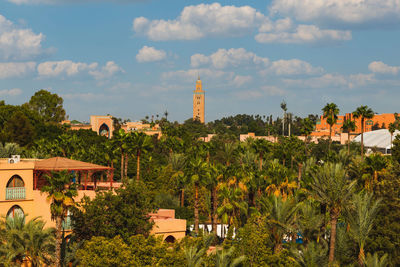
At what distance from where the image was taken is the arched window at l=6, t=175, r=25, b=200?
1251 inches

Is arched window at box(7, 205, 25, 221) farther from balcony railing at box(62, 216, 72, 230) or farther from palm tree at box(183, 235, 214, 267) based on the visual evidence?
palm tree at box(183, 235, 214, 267)

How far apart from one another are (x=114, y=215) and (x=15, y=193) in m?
6.53

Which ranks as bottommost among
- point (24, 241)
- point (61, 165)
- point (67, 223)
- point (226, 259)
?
point (226, 259)

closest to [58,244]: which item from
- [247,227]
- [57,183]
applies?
[57,183]

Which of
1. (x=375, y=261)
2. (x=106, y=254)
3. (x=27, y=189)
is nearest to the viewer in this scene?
(x=106, y=254)

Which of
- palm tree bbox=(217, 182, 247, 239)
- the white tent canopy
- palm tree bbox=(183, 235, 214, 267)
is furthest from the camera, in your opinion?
the white tent canopy

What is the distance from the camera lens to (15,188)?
3200 cm

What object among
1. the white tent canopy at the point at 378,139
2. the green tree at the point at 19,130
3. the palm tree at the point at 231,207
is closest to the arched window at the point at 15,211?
the palm tree at the point at 231,207

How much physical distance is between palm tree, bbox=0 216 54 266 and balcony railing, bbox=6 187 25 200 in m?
3.05

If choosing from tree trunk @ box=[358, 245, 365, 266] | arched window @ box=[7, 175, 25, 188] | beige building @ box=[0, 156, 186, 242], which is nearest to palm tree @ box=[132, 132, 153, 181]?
beige building @ box=[0, 156, 186, 242]

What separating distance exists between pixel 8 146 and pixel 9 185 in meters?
18.0

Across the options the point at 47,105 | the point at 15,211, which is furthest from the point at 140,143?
the point at 47,105

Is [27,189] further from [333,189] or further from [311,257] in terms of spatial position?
[333,189]

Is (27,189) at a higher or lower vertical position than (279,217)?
higher
